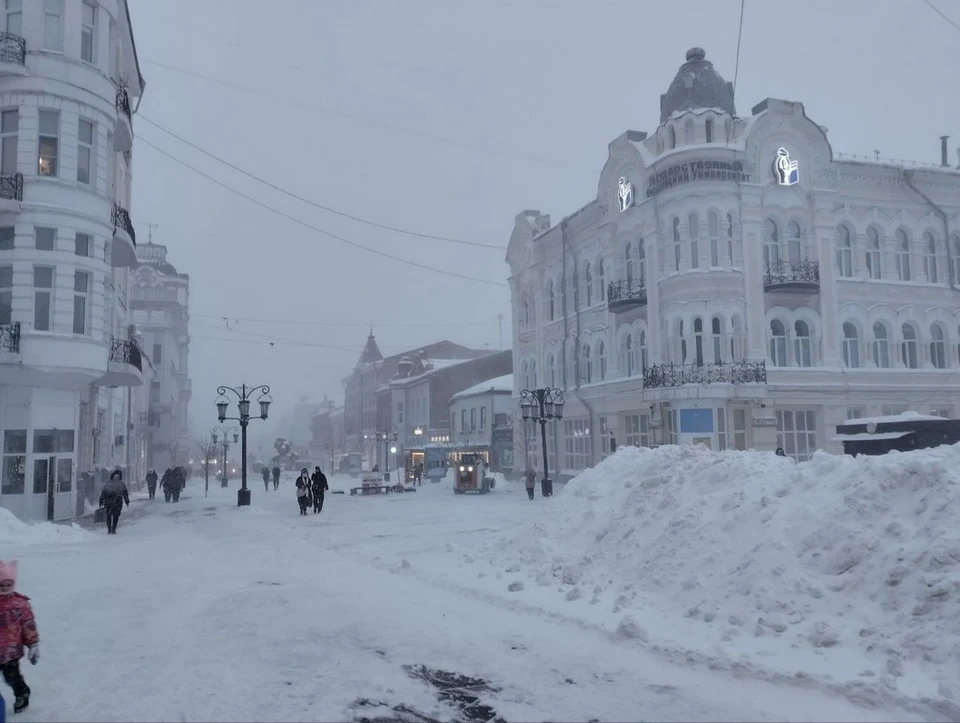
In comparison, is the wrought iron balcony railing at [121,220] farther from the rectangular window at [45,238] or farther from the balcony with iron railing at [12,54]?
the balcony with iron railing at [12,54]

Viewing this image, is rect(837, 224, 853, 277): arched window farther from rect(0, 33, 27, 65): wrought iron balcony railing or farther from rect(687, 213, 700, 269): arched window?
rect(0, 33, 27, 65): wrought iron balcony railing

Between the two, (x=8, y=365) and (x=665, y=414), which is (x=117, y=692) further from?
(x=665, y=414)

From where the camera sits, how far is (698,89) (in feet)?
110

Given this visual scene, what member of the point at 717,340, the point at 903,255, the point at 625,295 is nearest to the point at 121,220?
the point at 625,295

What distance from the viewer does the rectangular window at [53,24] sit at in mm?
23375

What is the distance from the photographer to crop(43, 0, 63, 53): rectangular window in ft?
76.7

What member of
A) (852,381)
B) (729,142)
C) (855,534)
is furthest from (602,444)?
(855,534)

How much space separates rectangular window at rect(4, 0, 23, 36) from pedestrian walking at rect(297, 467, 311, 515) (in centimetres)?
1555

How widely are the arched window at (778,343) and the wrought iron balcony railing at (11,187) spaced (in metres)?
26.7

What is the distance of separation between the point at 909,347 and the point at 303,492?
86.5ft

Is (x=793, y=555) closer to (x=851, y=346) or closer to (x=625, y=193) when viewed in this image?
(x=851, y=346)

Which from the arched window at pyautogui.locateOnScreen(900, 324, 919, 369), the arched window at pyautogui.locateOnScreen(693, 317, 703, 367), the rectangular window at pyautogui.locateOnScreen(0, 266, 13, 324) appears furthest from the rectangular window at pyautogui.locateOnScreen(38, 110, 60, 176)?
the arched window at pyautogui.locateOnScreen(900, 324, 919, 369)

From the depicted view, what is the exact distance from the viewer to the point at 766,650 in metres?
7.94

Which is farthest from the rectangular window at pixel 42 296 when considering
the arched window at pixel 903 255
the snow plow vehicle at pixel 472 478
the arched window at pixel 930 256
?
the arched window at pixel 930 256
